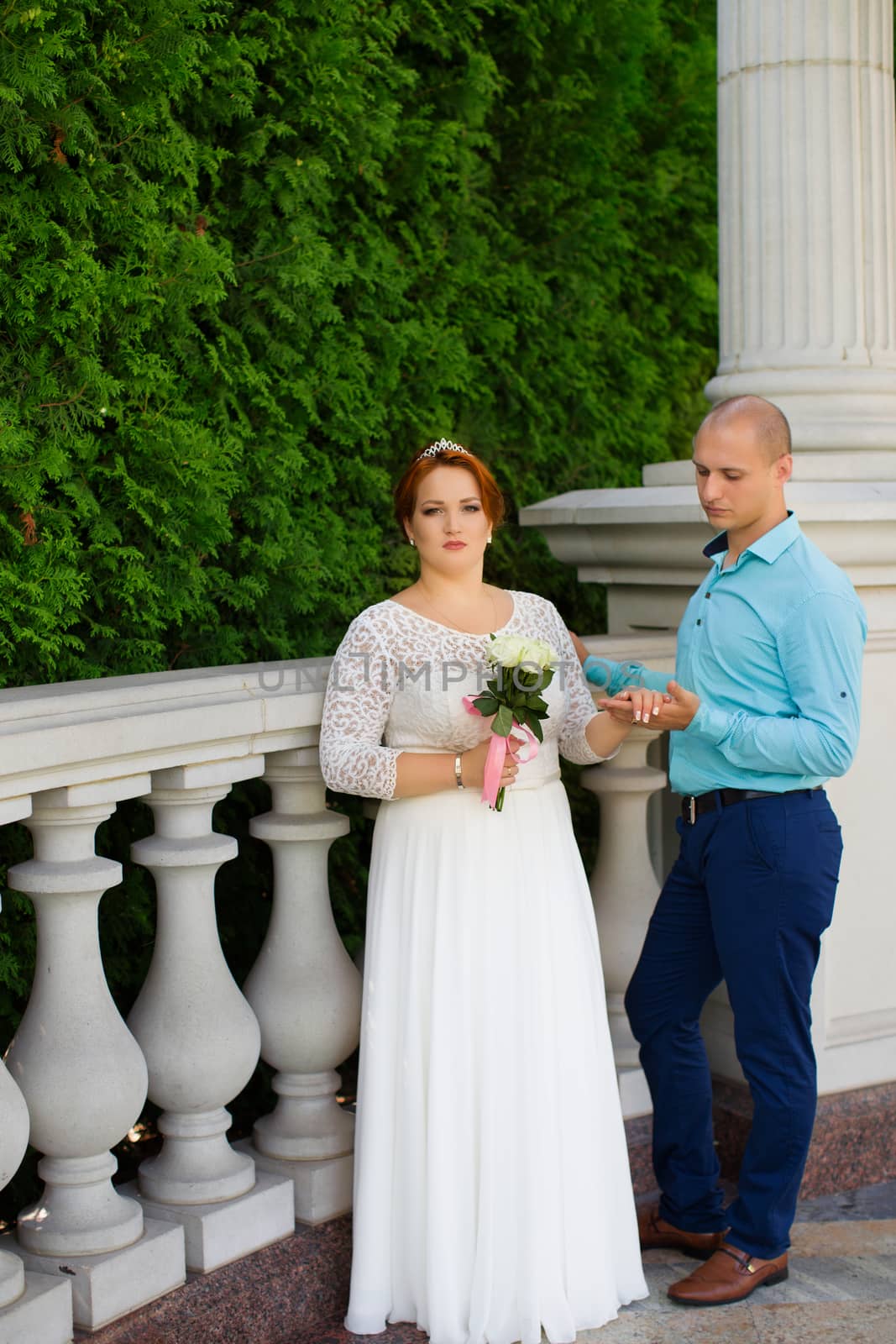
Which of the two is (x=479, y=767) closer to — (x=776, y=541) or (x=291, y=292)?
(x=776, y=541)

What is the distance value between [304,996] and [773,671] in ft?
3.95

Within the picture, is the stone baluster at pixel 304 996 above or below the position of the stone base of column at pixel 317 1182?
above

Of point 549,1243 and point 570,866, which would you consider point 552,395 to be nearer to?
point 570,866

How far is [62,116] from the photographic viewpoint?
326cm

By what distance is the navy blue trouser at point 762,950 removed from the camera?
309 cm

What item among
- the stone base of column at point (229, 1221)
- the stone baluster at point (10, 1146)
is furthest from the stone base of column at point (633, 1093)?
the stone baluster at point (10, 1146)

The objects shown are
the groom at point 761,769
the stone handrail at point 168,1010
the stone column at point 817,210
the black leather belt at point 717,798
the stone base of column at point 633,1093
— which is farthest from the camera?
the stone column at point 817,210

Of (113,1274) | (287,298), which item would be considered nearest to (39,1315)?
(113,1274)

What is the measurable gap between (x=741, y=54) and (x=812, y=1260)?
10.0 ft

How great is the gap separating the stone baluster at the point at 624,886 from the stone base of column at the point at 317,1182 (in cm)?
85

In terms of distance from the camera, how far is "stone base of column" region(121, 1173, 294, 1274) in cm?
282

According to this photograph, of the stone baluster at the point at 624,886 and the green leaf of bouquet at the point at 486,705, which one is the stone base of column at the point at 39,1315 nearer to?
the green leaf of bouquet at the point at 486,705

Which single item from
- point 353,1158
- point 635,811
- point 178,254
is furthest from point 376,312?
point 353,1158

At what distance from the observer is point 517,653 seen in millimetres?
2826
